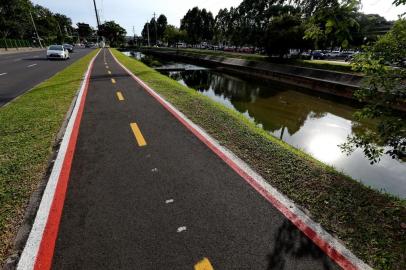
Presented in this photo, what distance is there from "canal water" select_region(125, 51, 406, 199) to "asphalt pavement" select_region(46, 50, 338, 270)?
5.20 m

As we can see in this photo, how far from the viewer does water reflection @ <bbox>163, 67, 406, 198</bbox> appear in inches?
322

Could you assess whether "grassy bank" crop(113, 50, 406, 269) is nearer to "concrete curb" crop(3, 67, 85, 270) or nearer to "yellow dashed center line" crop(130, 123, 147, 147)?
"yellow dashed center line" crop(130, 123, 147, 147)

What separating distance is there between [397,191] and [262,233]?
238 inches

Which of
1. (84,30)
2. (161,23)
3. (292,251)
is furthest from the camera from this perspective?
(84,30)

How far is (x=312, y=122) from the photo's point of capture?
45.2 ft

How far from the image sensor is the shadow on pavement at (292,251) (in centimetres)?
303

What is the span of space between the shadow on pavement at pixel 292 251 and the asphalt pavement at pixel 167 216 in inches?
0.5

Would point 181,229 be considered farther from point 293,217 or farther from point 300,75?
point 300,75

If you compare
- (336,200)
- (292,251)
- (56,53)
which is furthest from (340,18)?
(56,53)

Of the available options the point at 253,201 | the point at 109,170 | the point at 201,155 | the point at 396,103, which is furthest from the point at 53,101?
the point at 396,103

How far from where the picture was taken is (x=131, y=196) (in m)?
4.29

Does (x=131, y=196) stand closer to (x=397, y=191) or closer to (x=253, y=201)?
(x=253, y=201)

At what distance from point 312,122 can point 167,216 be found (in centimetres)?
1215

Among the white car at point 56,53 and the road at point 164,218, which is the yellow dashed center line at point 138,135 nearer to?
the road at point 164,218
